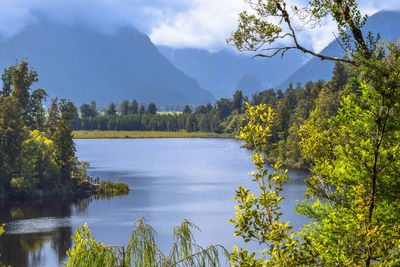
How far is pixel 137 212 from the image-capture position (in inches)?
2035

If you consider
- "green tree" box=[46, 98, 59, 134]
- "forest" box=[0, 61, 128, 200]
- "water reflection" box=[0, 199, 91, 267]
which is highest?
"green tree" box=[46, 98, 59, 134]

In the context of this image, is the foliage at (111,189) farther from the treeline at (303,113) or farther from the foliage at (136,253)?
the foliage at (136,253)

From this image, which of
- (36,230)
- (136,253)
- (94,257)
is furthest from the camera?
(36,230)

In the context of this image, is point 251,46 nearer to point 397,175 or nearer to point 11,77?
point 397,175

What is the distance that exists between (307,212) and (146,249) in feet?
23.9

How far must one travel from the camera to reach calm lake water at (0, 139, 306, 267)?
39.7 metres

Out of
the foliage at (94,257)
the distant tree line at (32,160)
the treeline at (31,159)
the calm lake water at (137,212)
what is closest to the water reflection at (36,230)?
the calm lake water at (137,212)

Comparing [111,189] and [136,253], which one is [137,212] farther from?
[136,253]

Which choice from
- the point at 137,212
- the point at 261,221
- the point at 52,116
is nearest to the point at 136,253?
the point at 261,221

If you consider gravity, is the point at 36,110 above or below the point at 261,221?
above

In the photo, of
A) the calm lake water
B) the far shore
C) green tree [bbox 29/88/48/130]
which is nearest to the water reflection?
the calm lake water

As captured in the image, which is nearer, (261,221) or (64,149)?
(261,221)

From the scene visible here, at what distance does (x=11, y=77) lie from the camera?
239 ft

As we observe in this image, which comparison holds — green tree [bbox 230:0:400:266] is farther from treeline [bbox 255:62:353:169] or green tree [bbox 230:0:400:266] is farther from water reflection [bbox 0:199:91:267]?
treeline [bbox 255:62:353:169]
